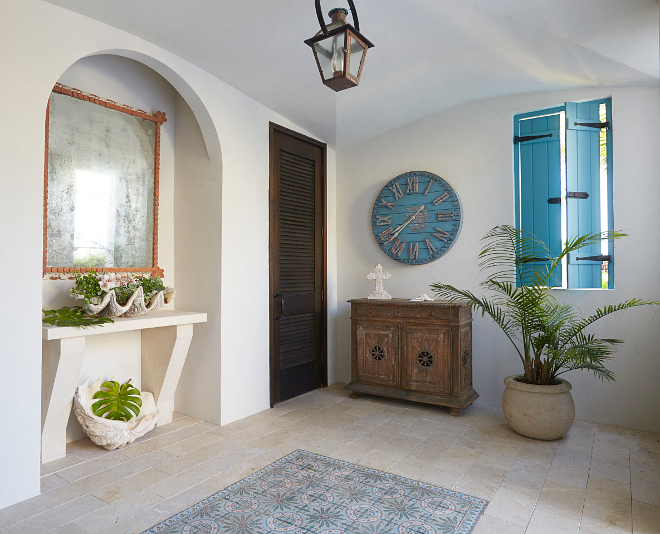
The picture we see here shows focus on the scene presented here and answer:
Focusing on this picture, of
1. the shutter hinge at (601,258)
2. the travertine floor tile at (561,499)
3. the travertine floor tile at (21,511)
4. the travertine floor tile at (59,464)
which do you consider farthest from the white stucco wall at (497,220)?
the travertine floor tile at (21,511)

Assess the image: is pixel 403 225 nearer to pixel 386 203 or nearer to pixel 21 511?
pixel 386 203

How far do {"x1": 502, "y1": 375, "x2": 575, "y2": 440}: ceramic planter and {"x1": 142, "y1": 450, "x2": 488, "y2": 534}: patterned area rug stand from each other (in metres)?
1.09

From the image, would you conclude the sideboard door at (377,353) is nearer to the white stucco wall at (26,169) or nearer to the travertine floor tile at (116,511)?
the travertine floor tile at (116,511)

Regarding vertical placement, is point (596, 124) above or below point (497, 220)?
above

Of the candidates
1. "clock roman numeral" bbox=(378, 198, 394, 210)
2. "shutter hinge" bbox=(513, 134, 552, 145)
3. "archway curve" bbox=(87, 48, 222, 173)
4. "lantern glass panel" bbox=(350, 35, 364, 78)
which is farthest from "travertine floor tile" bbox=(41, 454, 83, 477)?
"shutter hinge" bbox=(513, 134, 552, 145)

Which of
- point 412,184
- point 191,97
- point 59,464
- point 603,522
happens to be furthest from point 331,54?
point 59,464

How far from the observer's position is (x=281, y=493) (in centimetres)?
256

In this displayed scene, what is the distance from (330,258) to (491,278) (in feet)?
5.62

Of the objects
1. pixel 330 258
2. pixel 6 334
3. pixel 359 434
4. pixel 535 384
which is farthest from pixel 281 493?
pixel 330 258

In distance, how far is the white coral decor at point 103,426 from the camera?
3.11 meters

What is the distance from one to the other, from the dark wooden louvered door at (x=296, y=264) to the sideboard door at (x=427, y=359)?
3.42ft

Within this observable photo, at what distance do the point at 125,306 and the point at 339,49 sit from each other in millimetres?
2205

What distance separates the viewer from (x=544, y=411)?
3283mm

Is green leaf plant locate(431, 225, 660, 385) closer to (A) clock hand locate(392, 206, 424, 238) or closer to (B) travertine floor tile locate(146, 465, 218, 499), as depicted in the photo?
(A) clock hand locate(392, 206, 424, 238)
